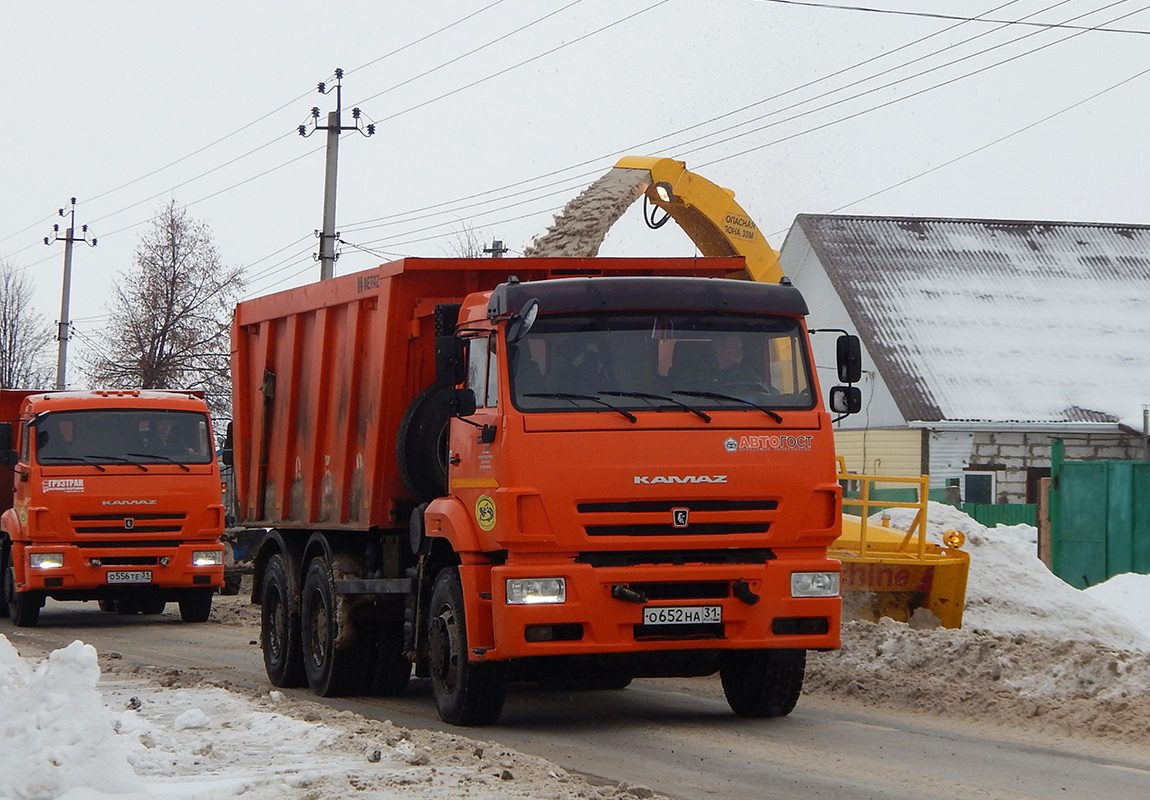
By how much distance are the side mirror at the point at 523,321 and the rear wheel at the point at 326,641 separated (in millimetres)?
3421

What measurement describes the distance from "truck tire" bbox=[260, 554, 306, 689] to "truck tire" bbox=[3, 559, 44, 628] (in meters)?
7.38

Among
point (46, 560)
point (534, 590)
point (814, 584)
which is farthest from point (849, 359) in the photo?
point (46, 560)

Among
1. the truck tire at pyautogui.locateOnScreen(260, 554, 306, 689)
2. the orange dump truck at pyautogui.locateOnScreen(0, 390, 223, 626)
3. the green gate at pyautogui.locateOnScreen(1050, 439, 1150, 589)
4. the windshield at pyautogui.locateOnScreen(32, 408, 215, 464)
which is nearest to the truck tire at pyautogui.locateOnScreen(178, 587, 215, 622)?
the orange dump truck at pyautogui.locateOnScreen(0, 390, 223, 626)

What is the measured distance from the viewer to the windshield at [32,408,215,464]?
20.1 m

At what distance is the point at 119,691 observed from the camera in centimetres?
1202

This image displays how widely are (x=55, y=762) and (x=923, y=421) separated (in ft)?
88.6

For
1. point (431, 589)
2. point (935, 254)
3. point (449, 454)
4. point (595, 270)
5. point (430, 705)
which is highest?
point (935, 254)

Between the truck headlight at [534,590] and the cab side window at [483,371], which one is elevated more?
the cab side window at [483,371]

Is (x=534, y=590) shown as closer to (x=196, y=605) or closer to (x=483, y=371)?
(x=483, y=371)

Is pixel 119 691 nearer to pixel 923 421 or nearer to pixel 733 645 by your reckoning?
pixel 733 645

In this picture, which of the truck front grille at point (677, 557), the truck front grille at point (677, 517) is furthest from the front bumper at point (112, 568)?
the truck front grille at point (677, 517)

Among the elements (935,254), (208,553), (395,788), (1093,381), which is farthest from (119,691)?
(935,254)

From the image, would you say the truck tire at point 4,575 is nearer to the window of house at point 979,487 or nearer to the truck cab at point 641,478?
the truck cab at point 641,478

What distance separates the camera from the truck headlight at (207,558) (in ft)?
66.8
